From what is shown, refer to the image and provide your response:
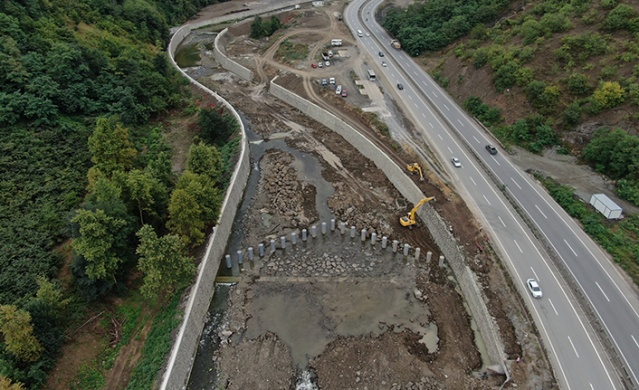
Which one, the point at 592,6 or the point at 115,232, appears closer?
the point at 115,232

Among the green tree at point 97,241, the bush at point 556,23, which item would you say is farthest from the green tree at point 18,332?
the bush at point 556,23

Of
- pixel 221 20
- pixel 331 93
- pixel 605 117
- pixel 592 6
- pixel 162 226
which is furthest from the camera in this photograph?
pixel 221 20

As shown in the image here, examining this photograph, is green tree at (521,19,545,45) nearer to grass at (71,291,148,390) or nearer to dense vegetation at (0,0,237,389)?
dense vegetation at (0,0,237,389)

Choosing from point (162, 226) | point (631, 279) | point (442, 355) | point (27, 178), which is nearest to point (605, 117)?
point (631, 279)

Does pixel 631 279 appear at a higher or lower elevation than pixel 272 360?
higher

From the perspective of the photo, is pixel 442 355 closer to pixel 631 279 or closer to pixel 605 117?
pixel 631 279


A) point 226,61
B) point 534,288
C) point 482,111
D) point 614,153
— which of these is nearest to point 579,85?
point 614,153

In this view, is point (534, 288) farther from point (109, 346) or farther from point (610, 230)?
point (109, 346)

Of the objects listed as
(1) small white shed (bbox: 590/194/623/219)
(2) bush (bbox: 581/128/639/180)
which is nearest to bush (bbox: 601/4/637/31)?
(2) bush (bbox: 581/128/639/180)
